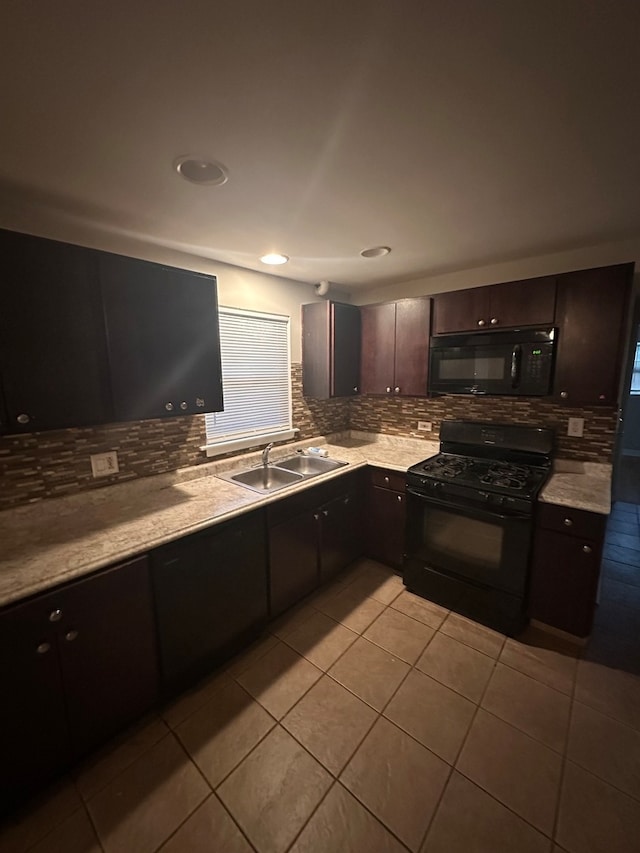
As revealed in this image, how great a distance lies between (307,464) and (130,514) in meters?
1.42

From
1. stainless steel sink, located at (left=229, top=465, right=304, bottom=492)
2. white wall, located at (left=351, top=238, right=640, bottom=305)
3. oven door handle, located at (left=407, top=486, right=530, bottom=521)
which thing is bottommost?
oven door handle, located at (left=407, top=486, right=530, bottom=521)

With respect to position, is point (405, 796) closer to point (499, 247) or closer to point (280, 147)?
point (280, 147)

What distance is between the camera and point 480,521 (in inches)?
82.9

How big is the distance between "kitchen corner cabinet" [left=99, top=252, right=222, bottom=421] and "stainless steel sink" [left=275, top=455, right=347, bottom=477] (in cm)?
96

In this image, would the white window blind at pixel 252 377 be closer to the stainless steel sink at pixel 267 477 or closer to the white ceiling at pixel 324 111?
the stainless steel sink at pixel 267 477

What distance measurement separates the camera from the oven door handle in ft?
6.49

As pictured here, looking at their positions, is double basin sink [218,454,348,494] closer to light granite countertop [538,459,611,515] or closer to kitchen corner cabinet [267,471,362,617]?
kitchen corner cabinet [267,471,362,617]

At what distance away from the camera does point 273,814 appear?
125 cm

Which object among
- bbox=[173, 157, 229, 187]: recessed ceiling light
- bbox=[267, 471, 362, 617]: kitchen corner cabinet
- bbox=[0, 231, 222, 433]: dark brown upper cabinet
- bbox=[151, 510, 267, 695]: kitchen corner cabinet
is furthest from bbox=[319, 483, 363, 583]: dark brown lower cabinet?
bbox=[173, 157, 229, 187]: recessed ceiling light

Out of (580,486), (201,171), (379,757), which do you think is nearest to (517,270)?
(580,486)

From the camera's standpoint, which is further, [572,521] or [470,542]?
[470,542]

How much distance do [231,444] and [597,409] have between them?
2.45m

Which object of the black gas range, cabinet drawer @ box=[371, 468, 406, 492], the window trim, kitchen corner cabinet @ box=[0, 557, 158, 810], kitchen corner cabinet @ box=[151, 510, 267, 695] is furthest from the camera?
cabinet drawer @ box=[371, 468, 406, 492]

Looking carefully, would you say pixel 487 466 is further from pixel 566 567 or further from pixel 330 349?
pixel 330 349
